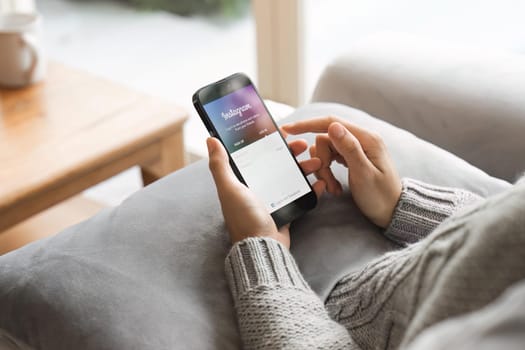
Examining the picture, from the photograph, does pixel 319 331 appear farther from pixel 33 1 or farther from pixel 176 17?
pixel 33 1

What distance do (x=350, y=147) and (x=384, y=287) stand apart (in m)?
0.22

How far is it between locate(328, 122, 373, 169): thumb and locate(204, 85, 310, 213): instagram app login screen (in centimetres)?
6

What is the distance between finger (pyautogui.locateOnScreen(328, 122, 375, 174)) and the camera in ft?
2.80

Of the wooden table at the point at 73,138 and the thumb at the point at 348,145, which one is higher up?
the thumb at the point at 348,145

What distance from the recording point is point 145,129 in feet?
4.25

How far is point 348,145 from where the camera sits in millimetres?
854

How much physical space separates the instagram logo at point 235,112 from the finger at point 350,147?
0.33ft

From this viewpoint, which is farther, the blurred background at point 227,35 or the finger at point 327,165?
the blurred background at point 227,35

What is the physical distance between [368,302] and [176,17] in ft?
4.76

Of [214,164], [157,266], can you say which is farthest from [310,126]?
[157,266]

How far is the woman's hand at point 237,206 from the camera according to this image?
79 centimetres

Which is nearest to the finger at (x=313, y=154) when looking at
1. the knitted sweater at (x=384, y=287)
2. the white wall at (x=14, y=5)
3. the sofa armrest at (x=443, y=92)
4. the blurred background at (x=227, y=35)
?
the knitted sweater at (x=384, y=287)

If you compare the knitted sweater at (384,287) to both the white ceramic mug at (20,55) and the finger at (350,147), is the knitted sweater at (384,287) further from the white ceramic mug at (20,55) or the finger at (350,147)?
the white ceramic mug at (20,55)

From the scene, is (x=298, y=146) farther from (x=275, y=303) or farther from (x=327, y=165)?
(x=275, y=303)
